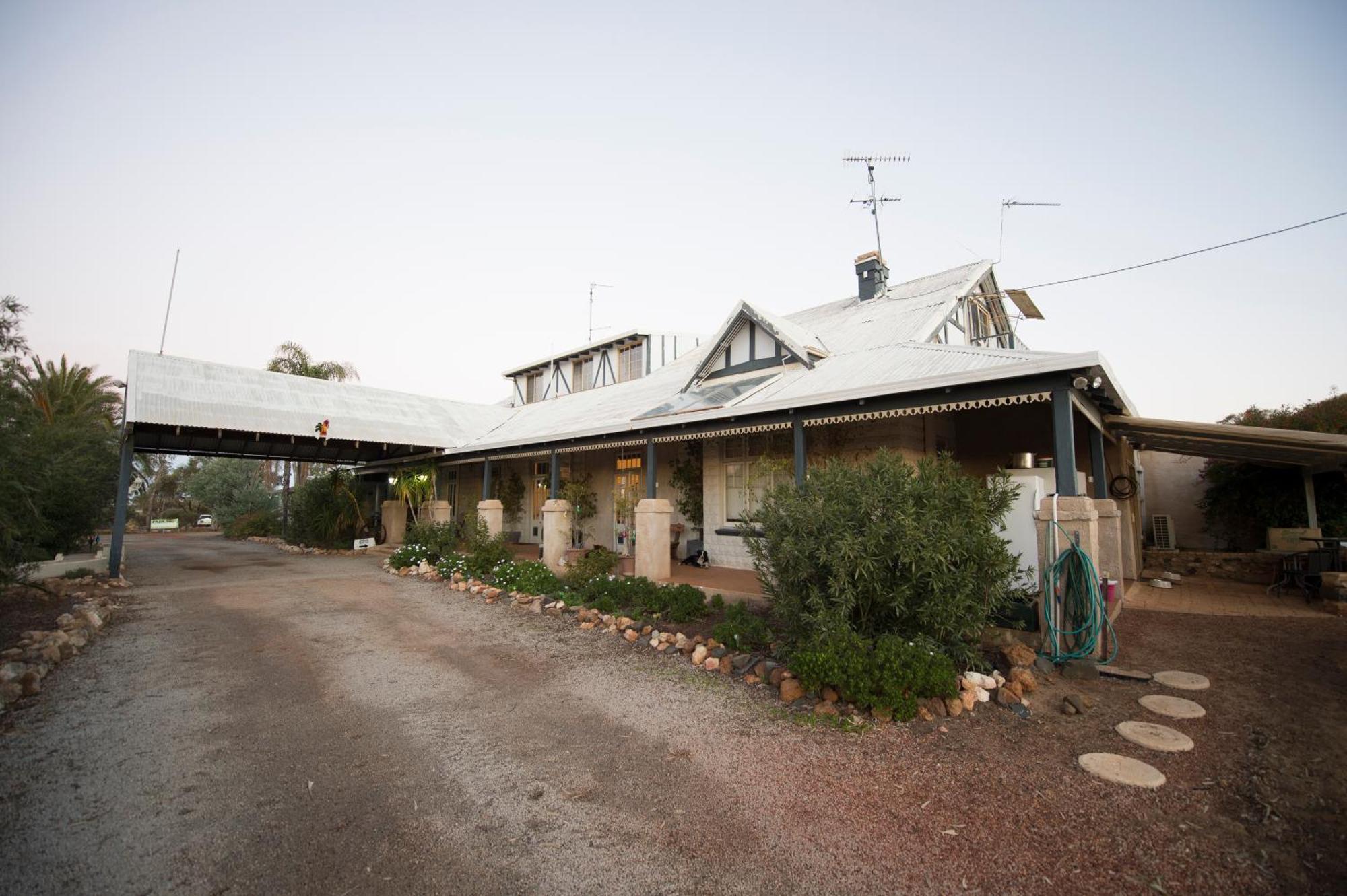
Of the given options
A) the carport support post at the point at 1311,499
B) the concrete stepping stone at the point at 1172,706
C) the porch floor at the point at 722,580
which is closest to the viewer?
the concrete stepping stone at the point at 1172,706

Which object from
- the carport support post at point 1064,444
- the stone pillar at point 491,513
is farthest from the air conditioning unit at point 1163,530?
the stone pillar at point 491,513

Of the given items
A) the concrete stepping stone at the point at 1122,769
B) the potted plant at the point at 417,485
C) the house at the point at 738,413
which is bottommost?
the concrete stepping stone at the point at 1122,769

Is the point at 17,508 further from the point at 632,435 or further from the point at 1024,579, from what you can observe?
the point at 1024,579

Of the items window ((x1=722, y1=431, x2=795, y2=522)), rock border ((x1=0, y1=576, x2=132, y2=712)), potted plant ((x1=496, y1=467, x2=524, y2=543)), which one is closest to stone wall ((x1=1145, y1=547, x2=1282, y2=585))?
window ((x1=722, y1=431, x2=795, y2=522))

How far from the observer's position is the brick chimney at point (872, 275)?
47.8ft

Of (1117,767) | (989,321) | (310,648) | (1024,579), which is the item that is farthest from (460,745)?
(989,321)

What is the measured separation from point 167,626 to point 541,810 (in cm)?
771

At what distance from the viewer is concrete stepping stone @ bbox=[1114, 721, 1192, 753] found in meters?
3.83

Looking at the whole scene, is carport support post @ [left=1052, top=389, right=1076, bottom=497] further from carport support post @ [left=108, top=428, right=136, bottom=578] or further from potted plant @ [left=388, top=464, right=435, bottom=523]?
carport support post @ [left=108, top=428, right=136, bottom=578]

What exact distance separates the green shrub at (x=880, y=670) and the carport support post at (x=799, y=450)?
10.5 feet

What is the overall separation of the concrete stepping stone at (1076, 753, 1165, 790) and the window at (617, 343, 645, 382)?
51.5ft

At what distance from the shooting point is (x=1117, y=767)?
3592 millimetres

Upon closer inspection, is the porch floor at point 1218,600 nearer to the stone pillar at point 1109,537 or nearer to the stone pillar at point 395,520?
the stone pillar at point 1109,537

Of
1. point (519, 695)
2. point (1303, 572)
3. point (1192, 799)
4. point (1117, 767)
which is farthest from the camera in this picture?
point (1303, 572)
